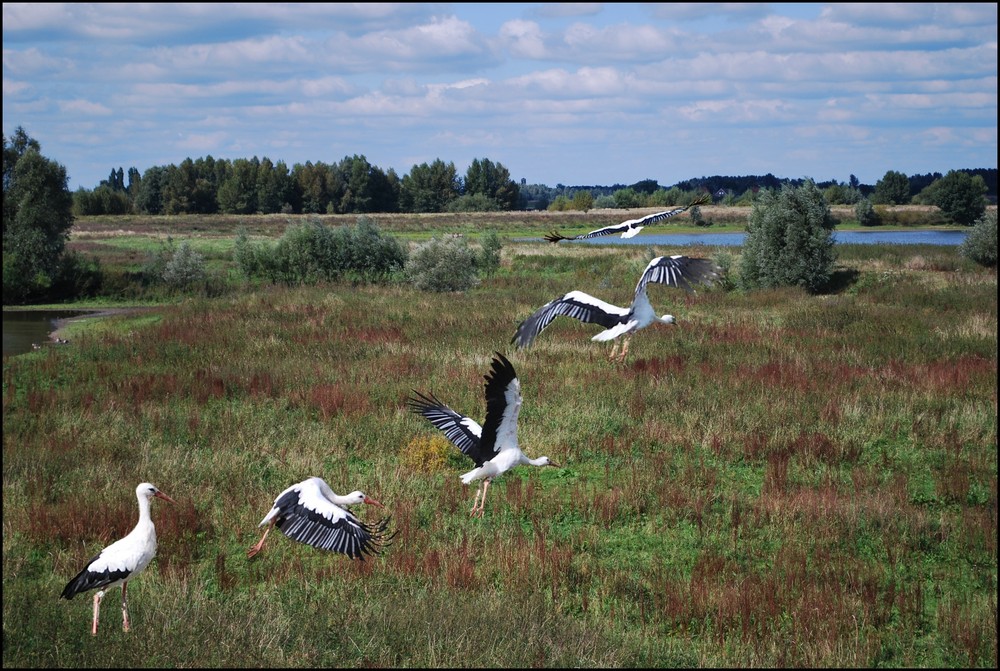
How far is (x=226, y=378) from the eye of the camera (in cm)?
1617

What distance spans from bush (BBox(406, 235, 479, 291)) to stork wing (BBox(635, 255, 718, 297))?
2195 cm

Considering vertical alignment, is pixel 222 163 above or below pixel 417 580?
above

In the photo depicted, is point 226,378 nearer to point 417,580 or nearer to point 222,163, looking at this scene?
point 417,580

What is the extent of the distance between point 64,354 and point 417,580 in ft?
49.1

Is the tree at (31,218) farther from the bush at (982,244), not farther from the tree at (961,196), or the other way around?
the tree at (961,196)

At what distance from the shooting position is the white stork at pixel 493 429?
302 inches

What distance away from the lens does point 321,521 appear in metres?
6.96

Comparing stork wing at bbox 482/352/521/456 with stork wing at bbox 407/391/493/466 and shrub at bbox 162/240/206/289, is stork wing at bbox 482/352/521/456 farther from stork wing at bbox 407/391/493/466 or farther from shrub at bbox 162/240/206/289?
shrub at bbox 162/240/206/289

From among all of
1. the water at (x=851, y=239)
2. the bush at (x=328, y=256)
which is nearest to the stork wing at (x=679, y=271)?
the bush at (x=328, y=256)

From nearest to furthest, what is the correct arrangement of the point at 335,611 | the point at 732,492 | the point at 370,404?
1. the point at 335,611
2. the point at 732,492
3. the point at 370,404

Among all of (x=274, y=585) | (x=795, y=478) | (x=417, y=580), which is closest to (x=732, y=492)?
(x=795, y=478)

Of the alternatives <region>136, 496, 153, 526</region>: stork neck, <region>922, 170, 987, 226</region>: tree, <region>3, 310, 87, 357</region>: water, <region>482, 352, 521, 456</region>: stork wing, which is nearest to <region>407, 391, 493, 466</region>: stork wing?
<region>482, 352, 521, 456</region>: stork wing

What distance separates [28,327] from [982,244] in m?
32.2

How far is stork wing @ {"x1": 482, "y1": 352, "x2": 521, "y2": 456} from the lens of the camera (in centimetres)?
759
